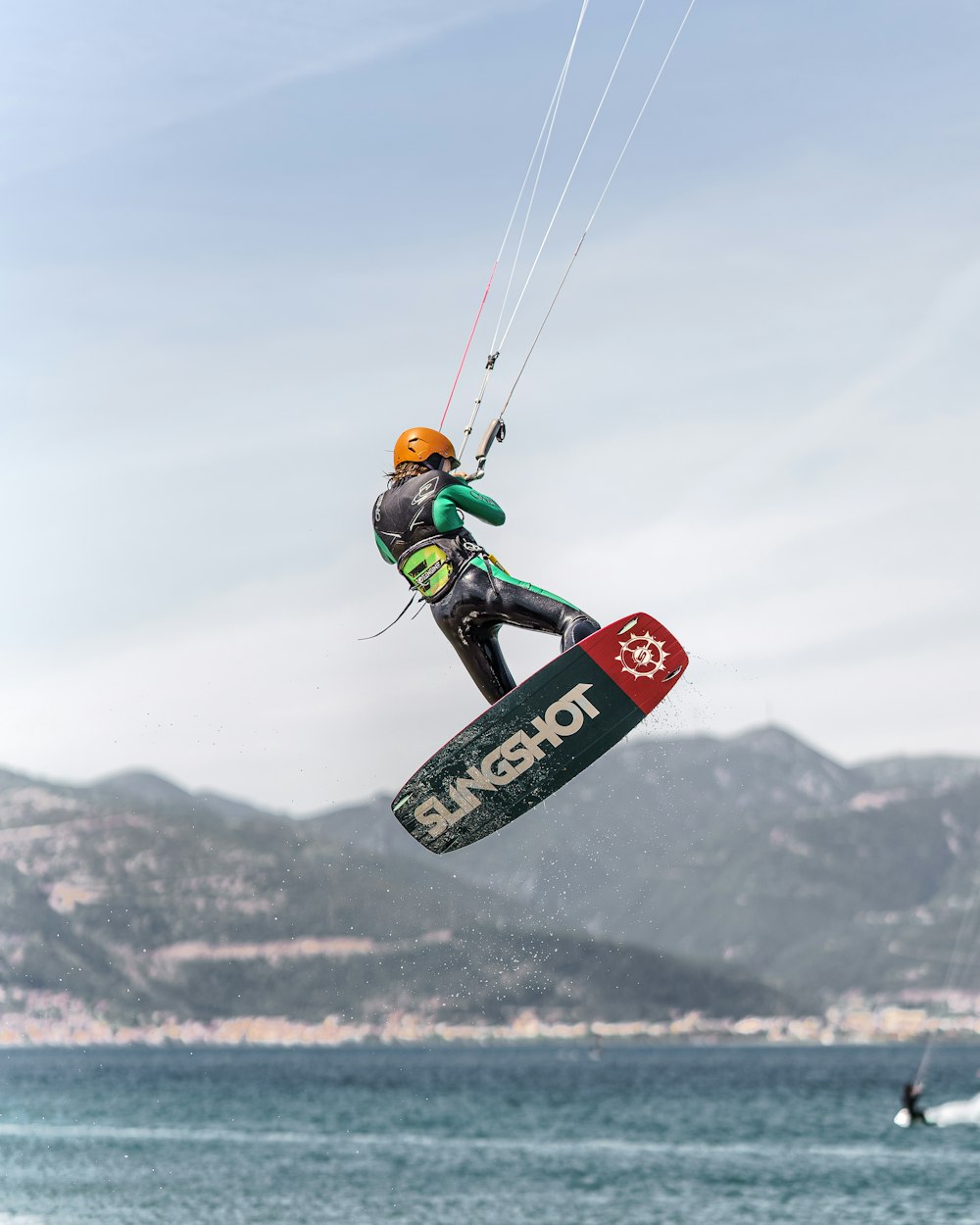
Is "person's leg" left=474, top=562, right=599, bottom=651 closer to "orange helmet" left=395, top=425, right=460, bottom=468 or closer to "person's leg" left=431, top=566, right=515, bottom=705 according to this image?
"person's leg" left=431, top=566, right=515, bottom=705

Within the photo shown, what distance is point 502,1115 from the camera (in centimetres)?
12738

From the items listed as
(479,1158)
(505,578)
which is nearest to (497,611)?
(505,578)

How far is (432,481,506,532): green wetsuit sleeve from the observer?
12.9 metres

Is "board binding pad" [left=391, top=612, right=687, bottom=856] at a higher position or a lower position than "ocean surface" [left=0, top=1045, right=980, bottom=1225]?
higher

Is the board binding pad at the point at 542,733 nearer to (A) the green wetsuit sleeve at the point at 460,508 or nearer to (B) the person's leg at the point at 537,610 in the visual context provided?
(B) the person's leg at the point at 537,610

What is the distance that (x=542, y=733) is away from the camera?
1363 cm

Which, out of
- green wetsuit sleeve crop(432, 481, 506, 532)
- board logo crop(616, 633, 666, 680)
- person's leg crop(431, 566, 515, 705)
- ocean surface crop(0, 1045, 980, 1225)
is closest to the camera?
green wetsuit sleeve crop(432, 481, 506, 532)

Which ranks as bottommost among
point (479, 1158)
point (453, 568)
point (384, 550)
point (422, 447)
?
point (479, 1158)

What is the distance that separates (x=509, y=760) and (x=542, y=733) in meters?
0.38

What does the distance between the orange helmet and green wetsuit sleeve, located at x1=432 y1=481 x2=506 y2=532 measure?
1.30 feet

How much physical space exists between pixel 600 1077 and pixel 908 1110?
12766cm

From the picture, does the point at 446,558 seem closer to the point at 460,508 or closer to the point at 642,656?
the point at 460,508

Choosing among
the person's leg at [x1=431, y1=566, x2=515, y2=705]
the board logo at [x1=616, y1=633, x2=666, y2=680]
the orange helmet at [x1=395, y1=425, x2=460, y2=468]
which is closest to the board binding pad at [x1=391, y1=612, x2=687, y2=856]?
the board logo at [x1=616, y1=633, x2=666, y2=680]

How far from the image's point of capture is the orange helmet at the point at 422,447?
→ 13.3 m
